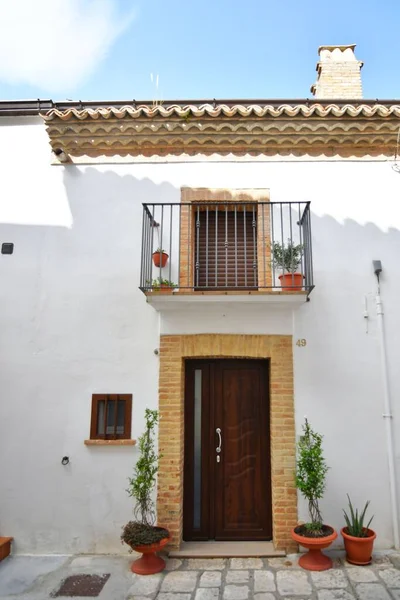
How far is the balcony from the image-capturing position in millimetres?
5008

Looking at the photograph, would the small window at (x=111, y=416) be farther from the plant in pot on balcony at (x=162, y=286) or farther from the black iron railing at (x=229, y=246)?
the black iron railing at (x=229, y=246)

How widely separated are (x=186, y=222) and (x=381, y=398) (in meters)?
3.37

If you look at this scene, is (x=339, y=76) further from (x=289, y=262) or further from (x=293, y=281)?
(x=293, y=281)

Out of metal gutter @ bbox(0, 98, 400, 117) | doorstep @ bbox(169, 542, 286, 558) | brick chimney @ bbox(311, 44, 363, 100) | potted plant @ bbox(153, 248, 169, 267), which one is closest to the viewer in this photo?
doorstep @ bbox(169, 542, 286, 558)

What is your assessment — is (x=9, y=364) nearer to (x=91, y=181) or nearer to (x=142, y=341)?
(x=142, y=341)

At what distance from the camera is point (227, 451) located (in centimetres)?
502

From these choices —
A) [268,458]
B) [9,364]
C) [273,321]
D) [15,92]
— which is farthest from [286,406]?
[15,92]

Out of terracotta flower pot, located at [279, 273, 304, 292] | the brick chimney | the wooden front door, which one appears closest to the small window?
the wooden front door

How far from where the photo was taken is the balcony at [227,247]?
5.01m

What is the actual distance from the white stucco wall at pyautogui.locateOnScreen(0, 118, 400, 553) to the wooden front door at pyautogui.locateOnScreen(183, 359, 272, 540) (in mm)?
534

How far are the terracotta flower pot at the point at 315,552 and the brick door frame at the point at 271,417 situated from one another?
33 centimetres

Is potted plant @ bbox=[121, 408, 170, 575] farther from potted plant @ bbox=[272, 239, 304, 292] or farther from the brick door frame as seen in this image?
potted plant @ bbox=[272, 239, 304, 292]

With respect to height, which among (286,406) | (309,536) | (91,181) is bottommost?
(309,536)

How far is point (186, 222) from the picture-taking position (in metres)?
5.29
